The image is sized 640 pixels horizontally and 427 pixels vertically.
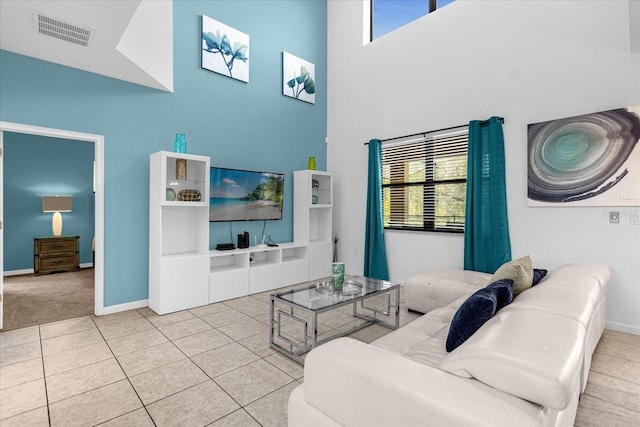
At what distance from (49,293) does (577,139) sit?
682 centimetres

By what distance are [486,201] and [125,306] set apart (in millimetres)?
→ 4512

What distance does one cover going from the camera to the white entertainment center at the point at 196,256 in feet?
12.4

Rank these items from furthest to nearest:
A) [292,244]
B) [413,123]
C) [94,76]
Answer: [292,244] < [413,123] < [94,76]

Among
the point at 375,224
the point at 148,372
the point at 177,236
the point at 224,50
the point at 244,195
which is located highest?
the point at 224,50

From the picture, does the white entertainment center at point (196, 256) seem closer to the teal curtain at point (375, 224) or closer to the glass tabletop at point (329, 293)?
the teal curtain at point (375, 224)

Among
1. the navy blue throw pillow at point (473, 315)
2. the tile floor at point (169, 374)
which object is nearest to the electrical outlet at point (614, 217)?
the tile floor at point (169, 374)

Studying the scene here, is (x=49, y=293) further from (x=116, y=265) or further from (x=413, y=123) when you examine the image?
(x=413, y=123)

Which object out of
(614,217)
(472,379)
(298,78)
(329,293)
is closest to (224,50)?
(298,78)

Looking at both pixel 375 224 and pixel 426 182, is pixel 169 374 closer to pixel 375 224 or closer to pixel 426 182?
pixel 375 224

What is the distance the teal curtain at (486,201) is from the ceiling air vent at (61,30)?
4.18 m

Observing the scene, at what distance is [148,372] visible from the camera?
2424mm

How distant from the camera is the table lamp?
5914 mm

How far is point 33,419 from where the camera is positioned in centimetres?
189

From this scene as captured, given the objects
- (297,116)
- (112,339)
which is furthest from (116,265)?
(297,116)
